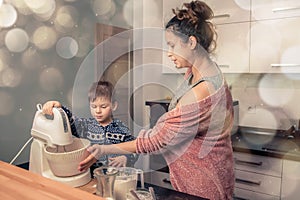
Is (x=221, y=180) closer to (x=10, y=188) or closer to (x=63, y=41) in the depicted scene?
(x=10, y=188)

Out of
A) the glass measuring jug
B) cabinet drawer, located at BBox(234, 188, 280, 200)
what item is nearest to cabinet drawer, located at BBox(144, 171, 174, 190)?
cabinet drawer, located at BBox(234, 188, 280, 200)

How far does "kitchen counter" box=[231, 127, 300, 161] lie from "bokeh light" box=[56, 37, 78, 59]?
4.10 ft

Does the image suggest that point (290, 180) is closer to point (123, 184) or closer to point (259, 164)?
point (259, 164)

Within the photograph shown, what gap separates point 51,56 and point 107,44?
549 millimetres

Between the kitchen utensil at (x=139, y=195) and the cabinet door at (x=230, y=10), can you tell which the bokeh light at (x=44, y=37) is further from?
the kitchen utensil at (x=139, y=195)

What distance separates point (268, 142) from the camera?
172 cm

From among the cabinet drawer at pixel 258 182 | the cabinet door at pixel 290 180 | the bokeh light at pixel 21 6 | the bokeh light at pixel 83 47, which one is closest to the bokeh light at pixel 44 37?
the bokeh light at pixel 21 6

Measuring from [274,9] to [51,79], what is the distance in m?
1.45

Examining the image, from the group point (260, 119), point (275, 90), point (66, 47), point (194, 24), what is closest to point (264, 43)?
point (275, 90)

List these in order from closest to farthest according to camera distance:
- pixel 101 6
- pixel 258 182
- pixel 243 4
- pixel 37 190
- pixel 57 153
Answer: pixel 37 190
pixel 57 153
pixel 258 182
pixel 243 4
pixel 101 6

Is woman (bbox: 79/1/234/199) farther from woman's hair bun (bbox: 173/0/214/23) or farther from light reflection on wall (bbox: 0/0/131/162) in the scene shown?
light reflection on wall (bbox: 0/0/131/162)

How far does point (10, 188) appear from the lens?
0.64 metres

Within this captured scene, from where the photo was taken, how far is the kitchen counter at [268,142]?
1.49 m

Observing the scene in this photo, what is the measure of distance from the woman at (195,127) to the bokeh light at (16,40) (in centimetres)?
99
